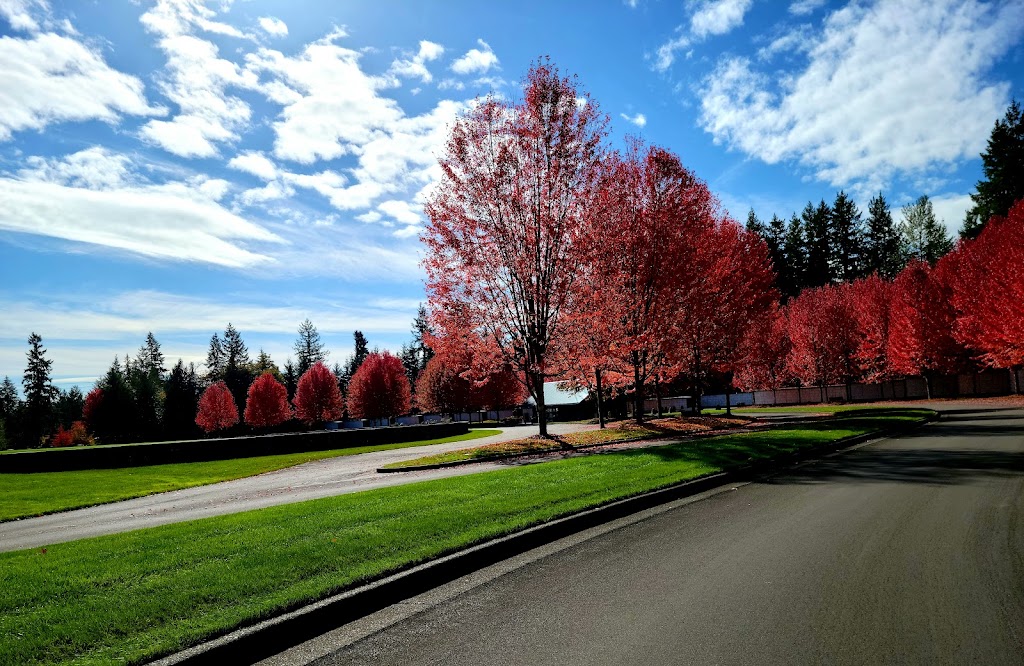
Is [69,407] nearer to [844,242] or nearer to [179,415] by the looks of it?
[179,415]

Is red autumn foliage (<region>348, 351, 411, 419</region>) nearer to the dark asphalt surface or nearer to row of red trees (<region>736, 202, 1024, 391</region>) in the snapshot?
row of red trees (<region>736, 202, 1024, 391</region>)

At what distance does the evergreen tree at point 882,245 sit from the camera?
8475cm

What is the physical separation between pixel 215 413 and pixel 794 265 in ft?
274

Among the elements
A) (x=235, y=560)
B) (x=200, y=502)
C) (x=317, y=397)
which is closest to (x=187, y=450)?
(x=200, y=502)

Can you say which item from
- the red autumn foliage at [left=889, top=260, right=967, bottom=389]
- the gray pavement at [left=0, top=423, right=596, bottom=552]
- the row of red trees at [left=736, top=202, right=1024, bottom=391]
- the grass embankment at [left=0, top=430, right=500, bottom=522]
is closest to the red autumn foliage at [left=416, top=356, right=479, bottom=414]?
the row of red trees at [left=736, top=202, right=1024, bottom=391]

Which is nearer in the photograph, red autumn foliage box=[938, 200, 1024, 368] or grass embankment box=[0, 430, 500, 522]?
grass embankment box=[0, 430, 500, 522]

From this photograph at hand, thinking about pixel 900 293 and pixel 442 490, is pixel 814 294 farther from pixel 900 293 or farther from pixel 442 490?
pixel 442 490

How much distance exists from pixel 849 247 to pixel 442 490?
91.8m

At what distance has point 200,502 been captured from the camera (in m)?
13.2

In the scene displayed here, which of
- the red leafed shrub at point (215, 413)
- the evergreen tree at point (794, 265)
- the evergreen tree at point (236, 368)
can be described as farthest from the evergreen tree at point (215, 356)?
the evergreen tree at point (794, 265)

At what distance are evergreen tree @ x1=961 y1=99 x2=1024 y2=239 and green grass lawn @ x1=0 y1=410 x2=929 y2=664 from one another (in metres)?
65.0

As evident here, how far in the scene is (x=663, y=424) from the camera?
2661 cm

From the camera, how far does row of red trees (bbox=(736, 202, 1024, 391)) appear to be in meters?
32.3

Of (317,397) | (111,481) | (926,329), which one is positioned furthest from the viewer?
(317,397)
